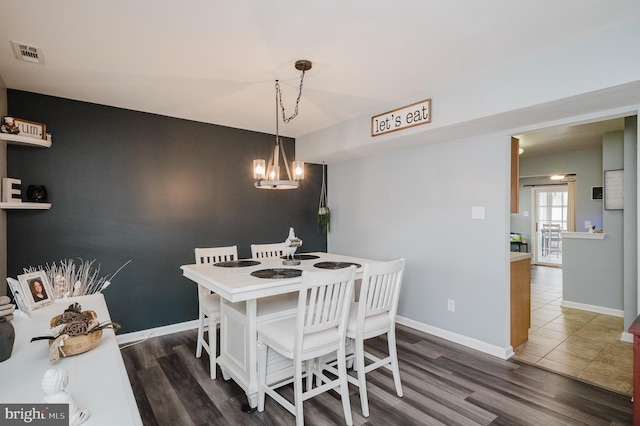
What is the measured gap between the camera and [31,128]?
2.75m

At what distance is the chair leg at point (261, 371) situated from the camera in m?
2.23

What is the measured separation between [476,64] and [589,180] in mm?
4817

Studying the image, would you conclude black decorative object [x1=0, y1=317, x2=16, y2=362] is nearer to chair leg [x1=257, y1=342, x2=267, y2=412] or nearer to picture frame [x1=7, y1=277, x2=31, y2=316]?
picture frame [x1=7, y1=277, x2=31, y2=316]

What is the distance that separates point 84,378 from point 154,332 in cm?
265

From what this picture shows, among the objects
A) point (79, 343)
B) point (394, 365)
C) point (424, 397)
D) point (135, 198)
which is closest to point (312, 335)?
point (394, 365)

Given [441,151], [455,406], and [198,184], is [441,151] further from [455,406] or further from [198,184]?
[198,184]

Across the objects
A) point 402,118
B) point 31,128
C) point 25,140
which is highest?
point 402,118

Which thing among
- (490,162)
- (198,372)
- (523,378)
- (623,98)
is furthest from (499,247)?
(198,372)

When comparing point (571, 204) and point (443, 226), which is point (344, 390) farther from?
point (571, 204)

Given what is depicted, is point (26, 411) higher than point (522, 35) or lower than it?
lower

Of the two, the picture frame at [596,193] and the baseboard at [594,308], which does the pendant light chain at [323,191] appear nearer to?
the baseboard at [594,308]

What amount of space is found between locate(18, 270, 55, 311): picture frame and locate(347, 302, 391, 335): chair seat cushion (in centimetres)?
188

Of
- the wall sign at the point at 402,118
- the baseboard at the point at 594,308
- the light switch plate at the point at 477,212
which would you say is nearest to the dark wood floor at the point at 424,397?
the light switch plate at the point at 477,212

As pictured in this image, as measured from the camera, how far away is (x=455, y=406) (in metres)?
2.27
